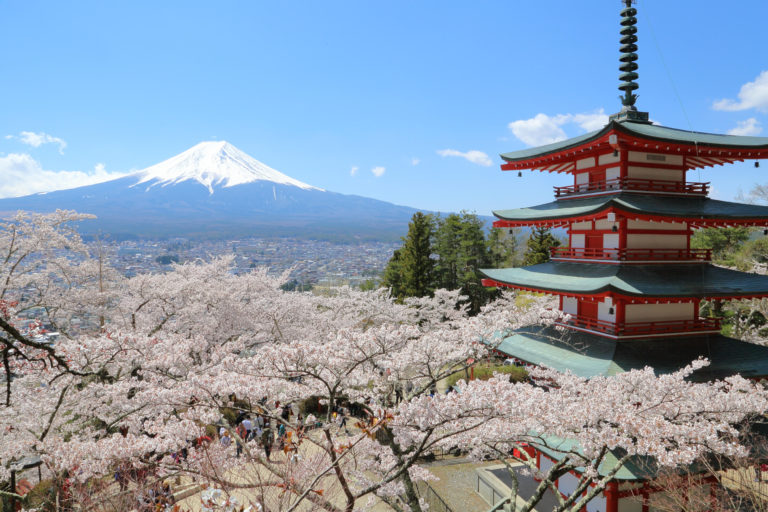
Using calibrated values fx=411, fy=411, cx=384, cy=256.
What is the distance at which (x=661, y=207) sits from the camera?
9.27 m

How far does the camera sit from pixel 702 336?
31.3 ft

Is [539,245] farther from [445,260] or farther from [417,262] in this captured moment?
[417,262]

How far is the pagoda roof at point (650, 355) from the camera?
8.52 meters

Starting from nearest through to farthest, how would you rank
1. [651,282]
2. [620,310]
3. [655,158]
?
1. [651,282]
2. [620,310]
3. [655,158]

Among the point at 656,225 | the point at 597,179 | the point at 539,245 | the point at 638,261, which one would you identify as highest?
the point at 597,179

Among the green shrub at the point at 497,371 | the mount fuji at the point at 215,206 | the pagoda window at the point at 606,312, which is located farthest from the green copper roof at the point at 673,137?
the mount fuji at the point at 215,206

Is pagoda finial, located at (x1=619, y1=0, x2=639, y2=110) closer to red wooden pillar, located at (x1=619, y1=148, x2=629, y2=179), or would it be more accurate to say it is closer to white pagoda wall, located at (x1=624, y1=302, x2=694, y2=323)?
red wooden pillar, located at (x1=619, y1=148, x2=629, y2=179)

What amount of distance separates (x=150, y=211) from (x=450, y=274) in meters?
99.2

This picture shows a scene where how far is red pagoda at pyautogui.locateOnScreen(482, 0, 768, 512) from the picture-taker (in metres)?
8.77

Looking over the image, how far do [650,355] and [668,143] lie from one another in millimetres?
4691

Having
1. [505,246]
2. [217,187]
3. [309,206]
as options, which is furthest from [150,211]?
[505,246]

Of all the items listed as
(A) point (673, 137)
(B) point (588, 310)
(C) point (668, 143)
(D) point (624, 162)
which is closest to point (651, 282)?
(B) point (588, 310)

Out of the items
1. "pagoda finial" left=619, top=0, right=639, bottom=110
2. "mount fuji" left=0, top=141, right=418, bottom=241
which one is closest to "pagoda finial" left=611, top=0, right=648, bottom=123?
"pagoda finial" left=619, top=0, right=639, bottom=110

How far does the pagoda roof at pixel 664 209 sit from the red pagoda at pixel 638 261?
0.08 ft
